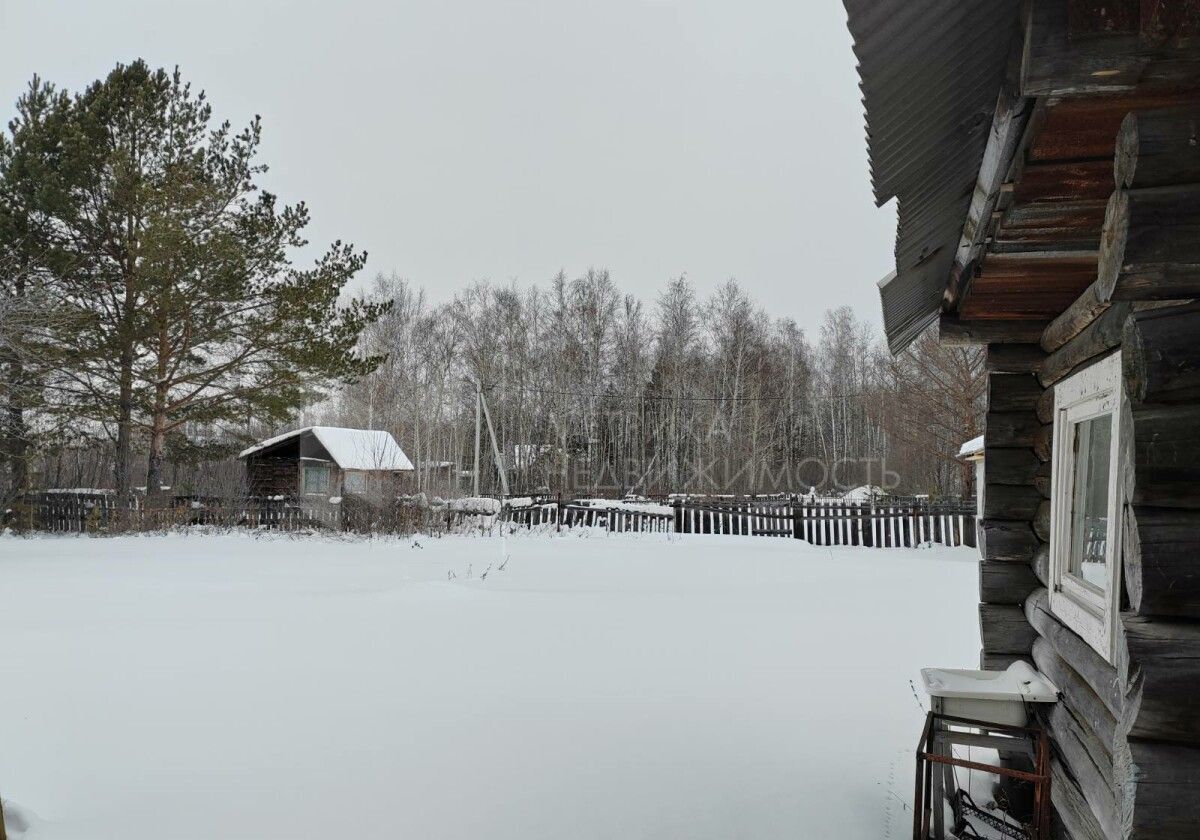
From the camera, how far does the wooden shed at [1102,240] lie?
1.65 m

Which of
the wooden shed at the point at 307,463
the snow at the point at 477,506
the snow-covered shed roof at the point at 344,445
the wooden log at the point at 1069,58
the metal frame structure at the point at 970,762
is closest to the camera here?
the wooden log at the point at 1069,58

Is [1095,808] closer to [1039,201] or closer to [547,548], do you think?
[1039,201]

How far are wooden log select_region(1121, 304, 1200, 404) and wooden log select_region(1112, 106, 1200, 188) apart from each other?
310mm

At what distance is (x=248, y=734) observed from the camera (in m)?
4.15

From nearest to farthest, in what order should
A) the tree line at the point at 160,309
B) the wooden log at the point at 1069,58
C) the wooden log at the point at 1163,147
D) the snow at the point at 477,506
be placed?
the wooden log at the point at 1069,58
the wooden log at the point at 1163,147
the tree line at the point at 160,309
the snow at the point at 477,506

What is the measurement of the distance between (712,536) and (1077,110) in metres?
15.4

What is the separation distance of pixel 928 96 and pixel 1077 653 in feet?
6.88

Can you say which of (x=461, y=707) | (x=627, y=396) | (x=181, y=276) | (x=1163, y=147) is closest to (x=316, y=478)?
(x=181, y=276)

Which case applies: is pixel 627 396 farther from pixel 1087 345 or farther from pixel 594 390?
pixel 1087 345

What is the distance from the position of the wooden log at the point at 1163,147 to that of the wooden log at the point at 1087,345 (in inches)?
17.3

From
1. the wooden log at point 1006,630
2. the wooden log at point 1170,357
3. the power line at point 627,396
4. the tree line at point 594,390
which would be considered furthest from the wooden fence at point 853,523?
the power line at point 627,396

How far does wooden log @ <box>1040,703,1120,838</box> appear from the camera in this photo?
95.3 inches

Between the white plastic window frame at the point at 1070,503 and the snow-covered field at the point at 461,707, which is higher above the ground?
the white plastic window frame at the point at 1070,503

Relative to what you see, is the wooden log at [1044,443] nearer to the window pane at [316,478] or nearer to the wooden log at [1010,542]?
the wooden log at [1010,542]
